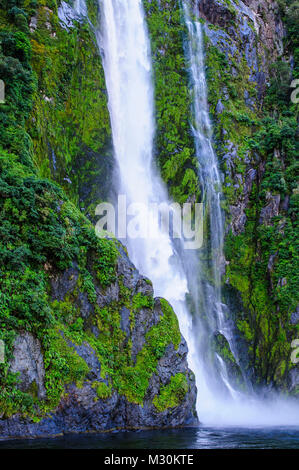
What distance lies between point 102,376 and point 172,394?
2.59 m

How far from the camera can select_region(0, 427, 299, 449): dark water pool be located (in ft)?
28.3

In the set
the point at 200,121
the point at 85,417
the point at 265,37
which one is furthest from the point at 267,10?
the point at 85,417

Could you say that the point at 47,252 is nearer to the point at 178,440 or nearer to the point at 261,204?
the point at 178,440

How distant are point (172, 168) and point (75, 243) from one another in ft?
33.6

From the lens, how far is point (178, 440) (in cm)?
990

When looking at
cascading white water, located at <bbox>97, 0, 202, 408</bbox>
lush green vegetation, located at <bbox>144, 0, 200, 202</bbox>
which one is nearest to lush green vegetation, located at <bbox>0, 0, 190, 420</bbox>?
cascading white water, located at <bbox>97, 0, 202, 408</bbox>

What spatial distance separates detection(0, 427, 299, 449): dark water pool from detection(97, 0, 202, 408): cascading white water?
17.2 feet

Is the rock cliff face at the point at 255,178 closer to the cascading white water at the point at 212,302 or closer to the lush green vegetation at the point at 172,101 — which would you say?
the cascading white water at the point at 212,302

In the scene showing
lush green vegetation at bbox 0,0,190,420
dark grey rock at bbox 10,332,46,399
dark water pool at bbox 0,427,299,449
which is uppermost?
lush green vegetation at bbox 0,0,190,420

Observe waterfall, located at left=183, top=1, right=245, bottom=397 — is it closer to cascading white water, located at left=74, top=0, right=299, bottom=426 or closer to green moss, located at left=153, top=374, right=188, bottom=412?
cascading white water, located at left=74, top=0, right=299, bottom=426

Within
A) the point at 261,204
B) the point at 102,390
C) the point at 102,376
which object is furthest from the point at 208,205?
the point at 102,390

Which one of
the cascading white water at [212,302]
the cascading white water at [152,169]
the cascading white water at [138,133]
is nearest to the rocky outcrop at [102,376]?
the cascading white water at [212,302]

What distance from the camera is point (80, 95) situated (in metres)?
17.9
